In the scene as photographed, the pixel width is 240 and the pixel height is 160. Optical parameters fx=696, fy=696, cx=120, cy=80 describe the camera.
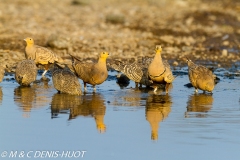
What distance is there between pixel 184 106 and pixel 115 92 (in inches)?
Result: 75.3

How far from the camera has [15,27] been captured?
22.8 metres

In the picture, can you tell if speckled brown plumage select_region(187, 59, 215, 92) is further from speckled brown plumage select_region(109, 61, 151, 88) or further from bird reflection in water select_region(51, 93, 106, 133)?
bird reflection in water select_region(51, 93, 106, 133)

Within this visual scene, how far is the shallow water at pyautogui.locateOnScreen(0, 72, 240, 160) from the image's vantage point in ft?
29.3

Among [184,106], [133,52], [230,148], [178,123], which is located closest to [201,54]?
[133,52]

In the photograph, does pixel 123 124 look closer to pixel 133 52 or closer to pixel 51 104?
pixel 51 104

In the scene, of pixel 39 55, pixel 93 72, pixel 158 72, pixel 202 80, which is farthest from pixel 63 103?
pixel 39 55

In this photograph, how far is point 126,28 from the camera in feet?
82.6

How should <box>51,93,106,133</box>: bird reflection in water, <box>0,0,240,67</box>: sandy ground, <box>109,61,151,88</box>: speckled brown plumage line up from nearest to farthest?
<box>51,93,106,133</box>: bird reflection in water → <box>109,61,151,88</box>: speckled brown plumage → <box>0,0,240,67</box>: sandy ground

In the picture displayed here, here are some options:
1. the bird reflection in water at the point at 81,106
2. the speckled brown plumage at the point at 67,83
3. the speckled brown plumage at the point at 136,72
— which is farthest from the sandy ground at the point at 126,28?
the bird reflection in water at the point at 81,106

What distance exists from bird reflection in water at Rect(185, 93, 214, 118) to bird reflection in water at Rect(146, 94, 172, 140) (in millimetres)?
375

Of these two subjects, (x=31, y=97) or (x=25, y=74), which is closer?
(x=31, y=97)

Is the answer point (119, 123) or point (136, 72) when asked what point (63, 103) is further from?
point (136, 72)

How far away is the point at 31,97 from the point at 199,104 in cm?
312

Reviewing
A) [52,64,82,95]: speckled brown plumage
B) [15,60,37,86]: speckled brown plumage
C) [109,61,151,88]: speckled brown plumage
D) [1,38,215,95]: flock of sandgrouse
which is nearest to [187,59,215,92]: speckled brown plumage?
[1,38,215,95]: flock of sandgrouse
